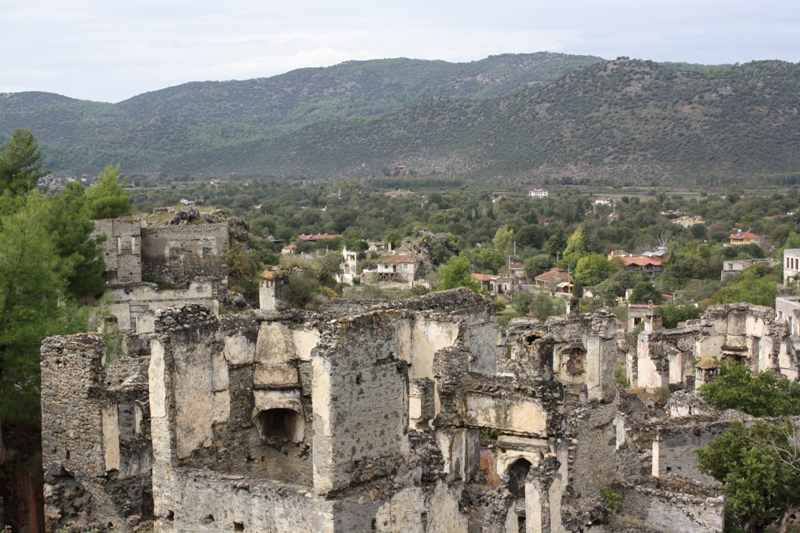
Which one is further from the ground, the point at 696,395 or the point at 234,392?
the point at 234,392

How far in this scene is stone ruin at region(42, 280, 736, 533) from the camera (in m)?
11.7

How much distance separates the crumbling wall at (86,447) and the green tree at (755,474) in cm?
1039

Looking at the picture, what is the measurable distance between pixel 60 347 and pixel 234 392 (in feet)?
8.89

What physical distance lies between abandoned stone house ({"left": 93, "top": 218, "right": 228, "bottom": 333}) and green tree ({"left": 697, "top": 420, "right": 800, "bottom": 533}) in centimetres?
1540

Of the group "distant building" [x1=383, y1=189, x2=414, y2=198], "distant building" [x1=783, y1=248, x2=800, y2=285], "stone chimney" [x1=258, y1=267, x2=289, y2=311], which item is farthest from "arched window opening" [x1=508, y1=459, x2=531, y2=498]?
"distant building" [x1=383, y1=189, x2=414, y2=198]

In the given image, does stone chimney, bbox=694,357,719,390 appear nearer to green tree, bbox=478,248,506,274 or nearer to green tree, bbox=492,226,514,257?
green tree, bbox=478,248,506,274

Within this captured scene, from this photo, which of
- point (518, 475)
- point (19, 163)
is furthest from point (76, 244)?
point (518, 475)

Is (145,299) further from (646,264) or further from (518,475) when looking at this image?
(646,264)

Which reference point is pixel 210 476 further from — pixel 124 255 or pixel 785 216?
pixel 785 216

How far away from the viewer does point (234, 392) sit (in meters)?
14.2

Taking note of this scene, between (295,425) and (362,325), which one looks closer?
→ (362,325)

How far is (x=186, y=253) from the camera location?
35.7 m

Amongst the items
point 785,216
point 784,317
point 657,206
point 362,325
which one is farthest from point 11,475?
point 657,206

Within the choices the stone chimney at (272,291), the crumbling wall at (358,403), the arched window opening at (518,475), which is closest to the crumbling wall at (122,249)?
the stone chimney at (272,291)
